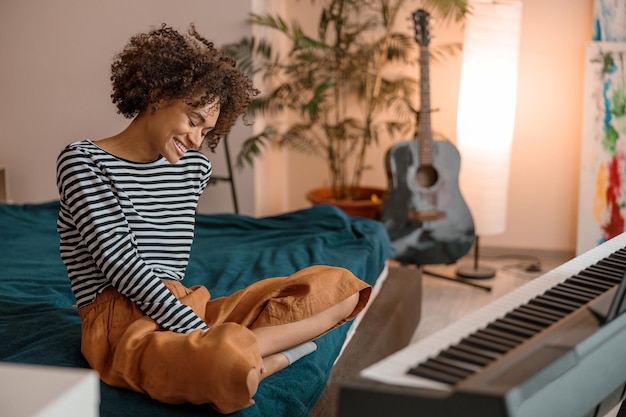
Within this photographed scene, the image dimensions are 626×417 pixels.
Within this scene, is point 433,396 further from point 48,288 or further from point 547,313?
point 48,288

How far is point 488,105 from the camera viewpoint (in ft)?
13.1

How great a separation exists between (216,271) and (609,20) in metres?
2.49

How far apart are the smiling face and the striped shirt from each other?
0.09m

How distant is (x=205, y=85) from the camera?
1.92 metres

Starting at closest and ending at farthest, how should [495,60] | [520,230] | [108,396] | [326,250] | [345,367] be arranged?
[108,396] → [345,367] → [326,250] → [495,60] → [520,230]

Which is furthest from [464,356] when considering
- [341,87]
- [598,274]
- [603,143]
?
[341,87]

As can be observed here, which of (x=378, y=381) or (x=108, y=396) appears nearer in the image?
(x=378, y=381)

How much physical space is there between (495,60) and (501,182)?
0.56 m

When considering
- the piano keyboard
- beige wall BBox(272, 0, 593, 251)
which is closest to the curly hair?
the piano keyboard

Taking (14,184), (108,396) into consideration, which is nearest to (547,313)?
(108,396)

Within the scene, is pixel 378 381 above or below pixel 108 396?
above

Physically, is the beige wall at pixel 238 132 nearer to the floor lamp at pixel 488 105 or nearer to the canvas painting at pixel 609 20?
the canvas painting at pixel 609 20

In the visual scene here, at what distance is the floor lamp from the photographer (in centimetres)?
394

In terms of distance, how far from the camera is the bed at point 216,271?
1.80 m
